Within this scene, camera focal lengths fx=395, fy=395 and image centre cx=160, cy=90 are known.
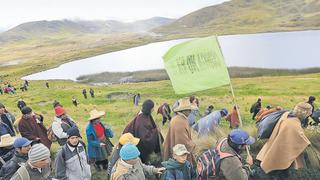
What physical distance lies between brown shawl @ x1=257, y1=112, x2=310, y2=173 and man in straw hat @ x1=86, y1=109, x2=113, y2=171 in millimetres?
3947

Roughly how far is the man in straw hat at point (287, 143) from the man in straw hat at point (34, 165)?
178 inches

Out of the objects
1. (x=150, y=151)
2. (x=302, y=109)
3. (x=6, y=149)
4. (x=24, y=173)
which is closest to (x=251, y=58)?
(x=150, y=151)

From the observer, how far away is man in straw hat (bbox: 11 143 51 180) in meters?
6.29

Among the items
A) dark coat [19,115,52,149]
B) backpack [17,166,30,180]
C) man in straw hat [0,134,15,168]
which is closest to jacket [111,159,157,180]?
backpack [17,166,30,180]

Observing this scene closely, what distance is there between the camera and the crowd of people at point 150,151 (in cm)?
643

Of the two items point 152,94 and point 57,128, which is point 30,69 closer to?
point 152,94

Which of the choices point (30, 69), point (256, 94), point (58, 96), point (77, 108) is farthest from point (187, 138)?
point (30, 69)

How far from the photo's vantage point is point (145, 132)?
9102mm

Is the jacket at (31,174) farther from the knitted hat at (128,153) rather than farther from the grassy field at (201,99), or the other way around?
the grassy field at (201,99)

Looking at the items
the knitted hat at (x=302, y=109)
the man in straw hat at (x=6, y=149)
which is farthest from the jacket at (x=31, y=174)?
the knitted hat at (x=302, y=109)

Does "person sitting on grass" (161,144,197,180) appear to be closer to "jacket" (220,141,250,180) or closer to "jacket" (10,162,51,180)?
"jacket" (220,141,250,180)

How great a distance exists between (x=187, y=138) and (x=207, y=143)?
2207 millimetres

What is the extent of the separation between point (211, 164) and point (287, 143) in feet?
6.91

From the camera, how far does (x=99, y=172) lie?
10.2 meters
